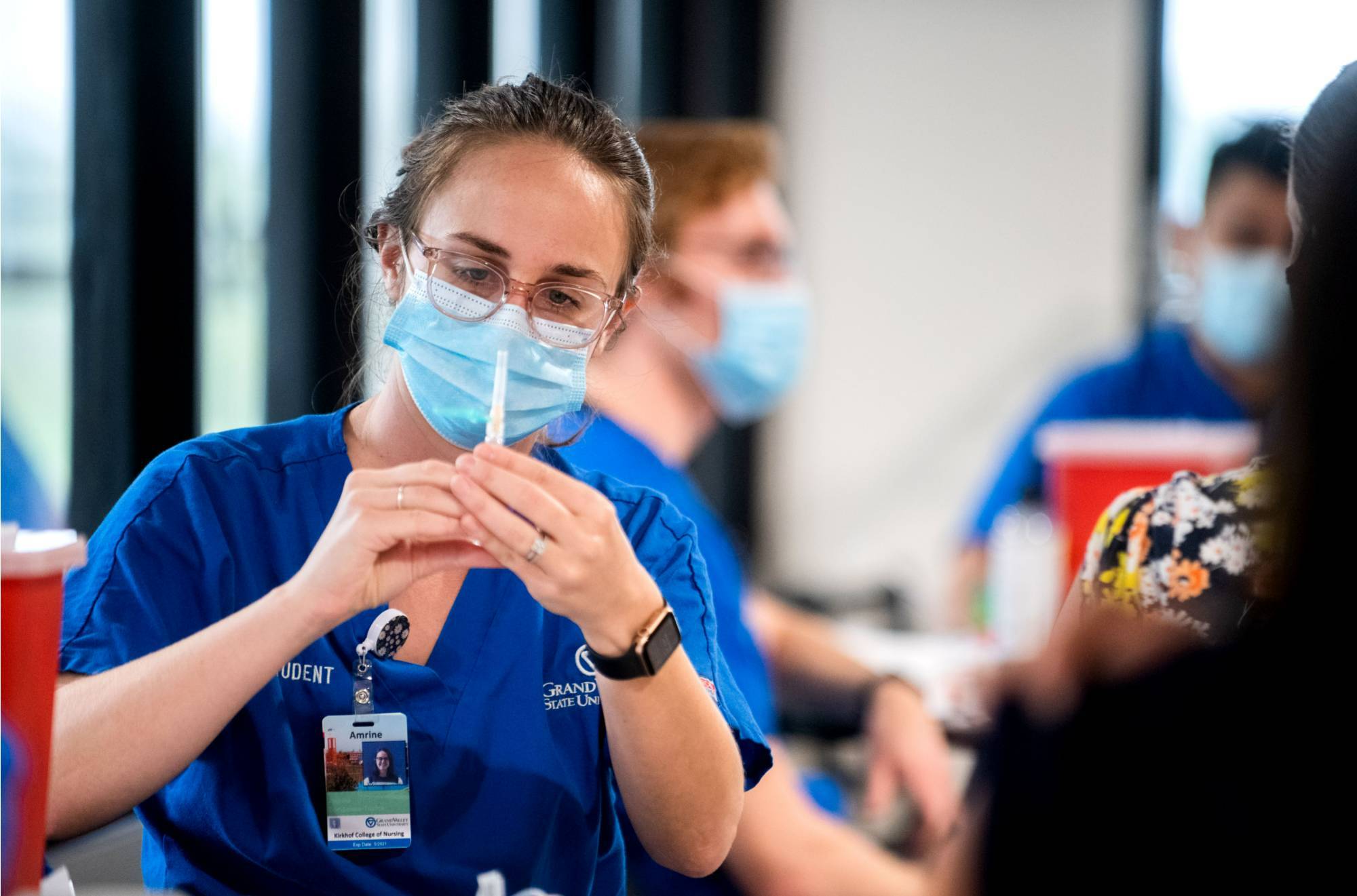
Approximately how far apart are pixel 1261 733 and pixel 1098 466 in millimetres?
1416

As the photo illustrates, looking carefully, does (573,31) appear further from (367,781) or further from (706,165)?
(367,781)

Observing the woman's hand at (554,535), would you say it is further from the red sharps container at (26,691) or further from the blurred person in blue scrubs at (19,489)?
the blurred person in blue scrubs at (19,489)

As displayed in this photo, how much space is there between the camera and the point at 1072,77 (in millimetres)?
4090

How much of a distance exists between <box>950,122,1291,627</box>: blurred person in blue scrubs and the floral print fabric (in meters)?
0.28

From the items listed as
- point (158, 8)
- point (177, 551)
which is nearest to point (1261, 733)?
point (177, 551)

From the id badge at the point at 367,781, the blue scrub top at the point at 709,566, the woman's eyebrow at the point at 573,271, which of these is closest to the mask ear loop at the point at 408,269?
the woman's eyebrow at the point at 573,271

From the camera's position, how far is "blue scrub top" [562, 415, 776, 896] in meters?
1.25

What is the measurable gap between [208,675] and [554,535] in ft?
0.88

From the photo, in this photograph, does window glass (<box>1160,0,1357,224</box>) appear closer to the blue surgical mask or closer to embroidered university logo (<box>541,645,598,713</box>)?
the blue surgical mask

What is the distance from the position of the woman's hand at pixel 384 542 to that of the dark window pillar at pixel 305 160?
1.58ft

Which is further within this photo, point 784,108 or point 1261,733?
point 784,108

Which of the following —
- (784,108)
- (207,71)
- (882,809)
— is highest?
(784,108)

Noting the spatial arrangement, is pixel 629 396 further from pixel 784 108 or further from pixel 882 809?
pixel 784 108

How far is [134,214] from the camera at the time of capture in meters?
1.51
